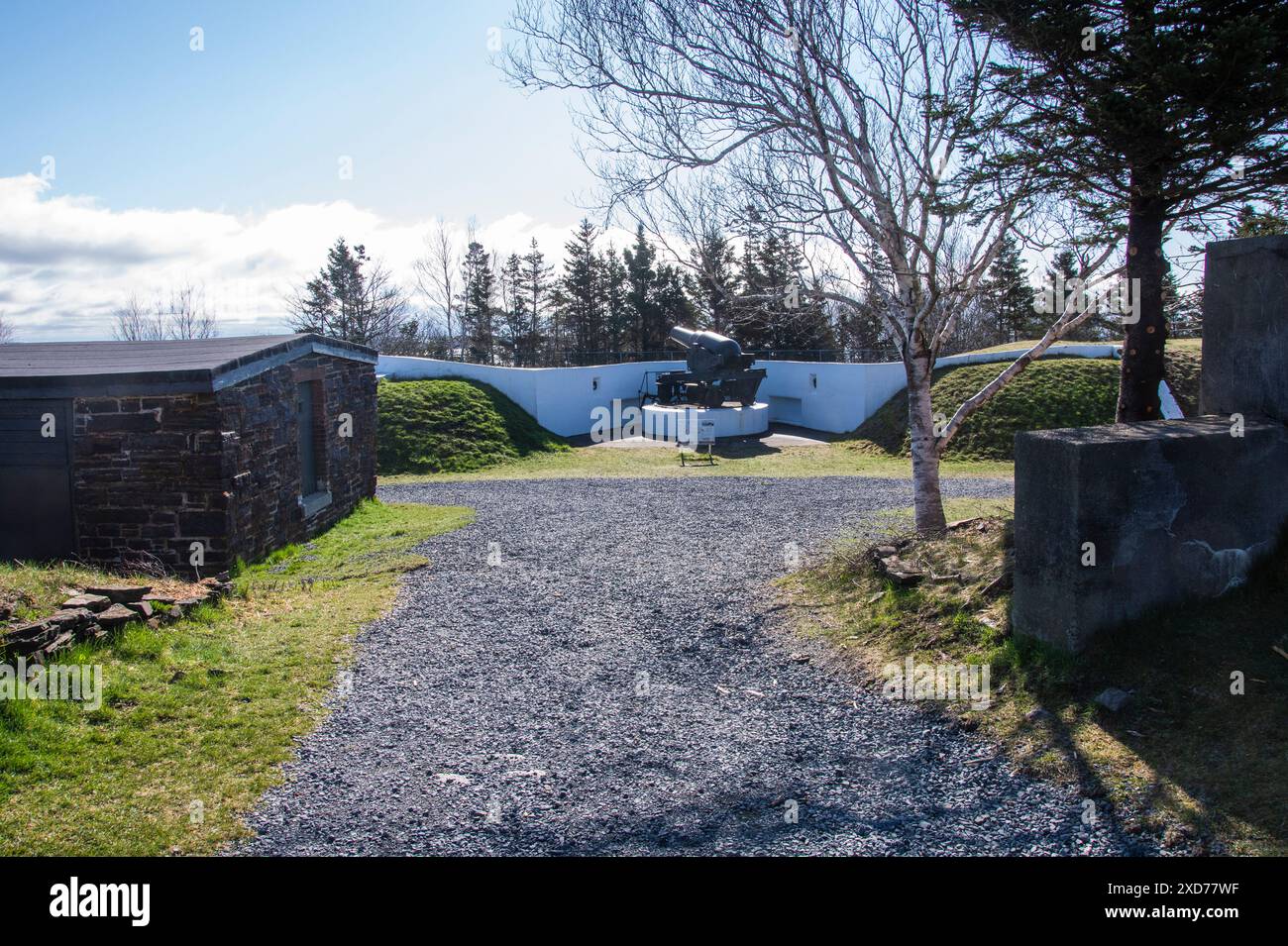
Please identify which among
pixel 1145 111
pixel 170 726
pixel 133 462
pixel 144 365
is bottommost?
pixel 170 726

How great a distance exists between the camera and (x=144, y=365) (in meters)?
10.0

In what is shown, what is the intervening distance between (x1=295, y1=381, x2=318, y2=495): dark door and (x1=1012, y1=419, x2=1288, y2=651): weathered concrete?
10064mm

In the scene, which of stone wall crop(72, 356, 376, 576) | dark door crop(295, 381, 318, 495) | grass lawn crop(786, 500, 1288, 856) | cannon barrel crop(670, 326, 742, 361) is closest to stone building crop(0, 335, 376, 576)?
stone wall crop(72, 356, 376, 576)

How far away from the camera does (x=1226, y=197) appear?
672 centimetres

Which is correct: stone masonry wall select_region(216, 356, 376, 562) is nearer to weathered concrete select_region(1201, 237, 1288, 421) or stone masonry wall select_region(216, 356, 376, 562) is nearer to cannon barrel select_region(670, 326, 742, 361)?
Answer: weathered concrete select_region(1201, 237, 1288, 421)

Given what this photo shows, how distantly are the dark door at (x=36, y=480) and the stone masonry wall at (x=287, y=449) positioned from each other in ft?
5.71

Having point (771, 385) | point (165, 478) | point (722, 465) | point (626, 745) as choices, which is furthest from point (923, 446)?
point (771, 385)

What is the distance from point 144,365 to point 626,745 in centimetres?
793

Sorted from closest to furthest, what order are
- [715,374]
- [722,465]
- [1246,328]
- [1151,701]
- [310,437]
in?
[1151,701] → [1246,328] → [310,437] → [722,465] → [715,374]

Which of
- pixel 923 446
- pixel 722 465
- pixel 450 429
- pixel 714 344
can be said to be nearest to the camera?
pixel 923 446

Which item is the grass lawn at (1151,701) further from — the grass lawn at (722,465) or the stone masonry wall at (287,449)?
the grass lawn at (722,465)

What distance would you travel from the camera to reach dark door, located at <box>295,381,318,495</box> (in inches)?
499

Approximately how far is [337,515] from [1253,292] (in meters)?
11.8

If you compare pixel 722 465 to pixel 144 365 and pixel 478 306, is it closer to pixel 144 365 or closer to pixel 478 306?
pixel 144 365
